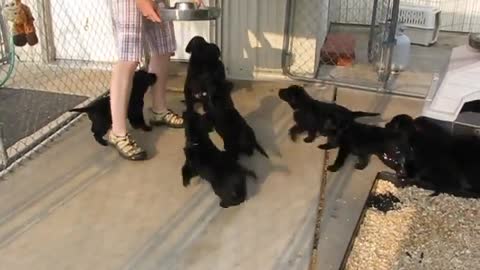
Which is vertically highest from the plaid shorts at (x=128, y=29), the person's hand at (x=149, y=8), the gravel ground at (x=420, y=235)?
the person's hand at (x=149, y=8)

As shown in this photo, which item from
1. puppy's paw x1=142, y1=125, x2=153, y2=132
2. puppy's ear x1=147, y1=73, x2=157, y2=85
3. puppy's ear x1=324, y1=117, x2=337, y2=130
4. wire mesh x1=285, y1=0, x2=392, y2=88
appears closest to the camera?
puppy's ear x1=324, y1=117, x2=337, y2=130

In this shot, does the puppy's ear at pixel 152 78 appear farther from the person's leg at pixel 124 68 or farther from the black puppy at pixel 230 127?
the black puppy at pixel 230 127

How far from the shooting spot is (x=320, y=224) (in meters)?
2.08

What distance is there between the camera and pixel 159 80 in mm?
2738

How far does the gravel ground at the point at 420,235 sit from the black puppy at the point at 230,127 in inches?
21.7

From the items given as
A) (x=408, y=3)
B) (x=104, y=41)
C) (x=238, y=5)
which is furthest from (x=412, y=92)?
(x=104, y=41)

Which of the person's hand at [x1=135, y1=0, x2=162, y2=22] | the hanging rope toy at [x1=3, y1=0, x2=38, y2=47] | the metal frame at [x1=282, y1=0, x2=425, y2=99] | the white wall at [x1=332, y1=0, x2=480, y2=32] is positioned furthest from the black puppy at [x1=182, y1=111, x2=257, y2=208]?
the white wall at [x1=332, y1=0, x2=480, y2=32]

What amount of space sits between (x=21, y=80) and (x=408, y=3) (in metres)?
2.77

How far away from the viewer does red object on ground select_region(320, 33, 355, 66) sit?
372 centimetres

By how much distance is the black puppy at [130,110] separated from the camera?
253 centimetres

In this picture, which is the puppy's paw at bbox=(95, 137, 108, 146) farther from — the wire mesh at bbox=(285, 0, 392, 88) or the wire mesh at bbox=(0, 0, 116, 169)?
the wire mesh at bbox=(285, 0, 392, 88)

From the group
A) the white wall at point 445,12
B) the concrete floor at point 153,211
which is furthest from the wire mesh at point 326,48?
the concrete floor at point 153,211

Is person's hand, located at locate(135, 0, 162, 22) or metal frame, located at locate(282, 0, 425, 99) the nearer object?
person's hand, located at locate(135, 0, 162, 22)

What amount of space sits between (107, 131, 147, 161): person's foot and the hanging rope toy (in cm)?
83
